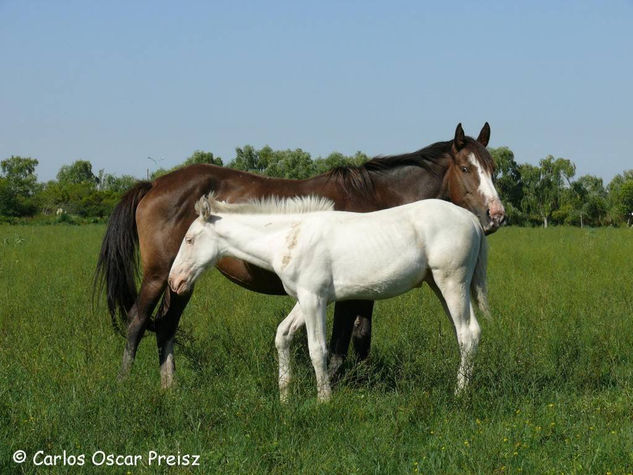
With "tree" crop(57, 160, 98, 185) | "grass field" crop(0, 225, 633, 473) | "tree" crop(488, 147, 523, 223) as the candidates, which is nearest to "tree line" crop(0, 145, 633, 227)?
"tree" crop(488, 147, 523, 223)

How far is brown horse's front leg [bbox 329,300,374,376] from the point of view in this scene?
20.9 ft

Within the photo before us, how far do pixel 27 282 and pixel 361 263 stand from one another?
8.77 m

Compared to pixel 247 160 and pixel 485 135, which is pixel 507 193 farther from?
pixel 485 135

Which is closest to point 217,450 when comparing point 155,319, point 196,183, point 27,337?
point 155,319

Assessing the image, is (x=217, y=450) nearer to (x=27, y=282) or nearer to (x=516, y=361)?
(x=516, y=361)

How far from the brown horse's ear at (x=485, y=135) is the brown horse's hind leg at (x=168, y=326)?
308cm

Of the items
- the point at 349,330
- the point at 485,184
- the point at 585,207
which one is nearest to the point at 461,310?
the point at 349,330

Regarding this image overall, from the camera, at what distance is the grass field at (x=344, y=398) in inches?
172

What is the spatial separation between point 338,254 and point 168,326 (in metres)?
2.08

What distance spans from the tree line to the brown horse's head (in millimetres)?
46233

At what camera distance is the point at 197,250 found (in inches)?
238

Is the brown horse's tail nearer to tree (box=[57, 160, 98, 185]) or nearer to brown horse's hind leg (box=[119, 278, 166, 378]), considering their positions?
brown horse's hind leg (box=[119, 278, 166, 378])

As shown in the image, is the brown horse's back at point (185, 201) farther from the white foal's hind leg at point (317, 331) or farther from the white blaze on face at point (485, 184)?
the white blaze on face at point (485, 184)

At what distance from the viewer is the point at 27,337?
7684 mm
